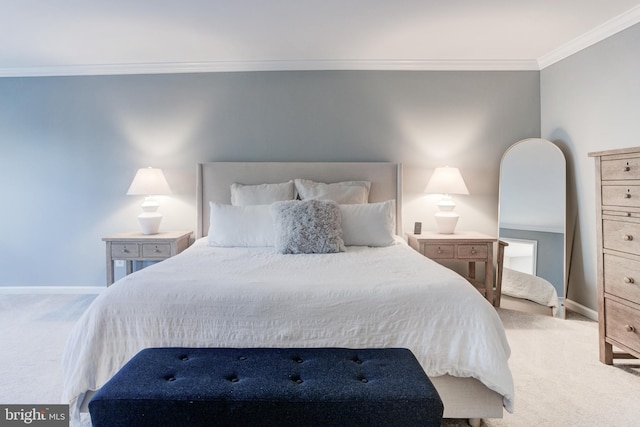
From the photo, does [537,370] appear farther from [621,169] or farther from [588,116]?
[588,116]

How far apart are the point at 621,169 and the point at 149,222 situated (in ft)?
12.2

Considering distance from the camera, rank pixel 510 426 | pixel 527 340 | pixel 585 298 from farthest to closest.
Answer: pixel 585 298, pixel 527 340, pixel 510 426

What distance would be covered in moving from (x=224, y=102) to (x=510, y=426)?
357cm

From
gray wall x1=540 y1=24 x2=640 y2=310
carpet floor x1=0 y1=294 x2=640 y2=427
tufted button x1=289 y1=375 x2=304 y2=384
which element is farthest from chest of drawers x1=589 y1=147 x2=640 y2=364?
tufted button x1=289 y1=375 x2=304 y2=384

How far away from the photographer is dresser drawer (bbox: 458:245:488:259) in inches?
131

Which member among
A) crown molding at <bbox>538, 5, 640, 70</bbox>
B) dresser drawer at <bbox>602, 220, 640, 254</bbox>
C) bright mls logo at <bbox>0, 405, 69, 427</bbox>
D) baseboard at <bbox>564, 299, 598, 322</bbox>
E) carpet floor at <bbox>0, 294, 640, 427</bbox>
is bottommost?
carpet floor at <bbox>0, 294, 640, 427</bbox>

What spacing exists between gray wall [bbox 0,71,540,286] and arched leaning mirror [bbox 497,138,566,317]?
7.8 inches

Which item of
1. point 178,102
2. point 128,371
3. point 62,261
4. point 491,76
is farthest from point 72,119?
point 491,76

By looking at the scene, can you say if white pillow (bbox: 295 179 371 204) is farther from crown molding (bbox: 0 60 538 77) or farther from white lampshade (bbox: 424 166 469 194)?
crown molding (bbox: 0 60 538 77)

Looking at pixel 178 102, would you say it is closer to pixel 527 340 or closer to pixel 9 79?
pixel 9 79

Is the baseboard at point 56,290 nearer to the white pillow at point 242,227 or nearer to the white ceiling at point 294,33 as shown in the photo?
the white pillow at point 242,227

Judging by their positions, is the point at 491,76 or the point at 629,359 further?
the point at 491,76

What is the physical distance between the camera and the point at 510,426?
175cm

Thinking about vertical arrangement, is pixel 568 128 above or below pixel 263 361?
above
